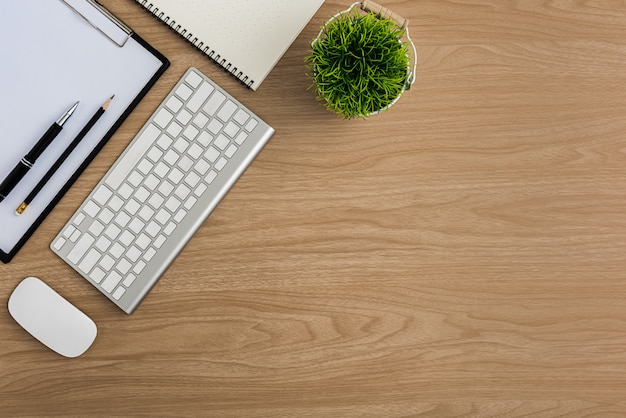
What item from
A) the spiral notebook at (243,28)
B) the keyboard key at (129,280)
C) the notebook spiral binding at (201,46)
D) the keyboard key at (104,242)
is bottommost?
the keyboard key at (129,280)

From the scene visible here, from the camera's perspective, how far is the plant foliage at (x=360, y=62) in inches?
27.0

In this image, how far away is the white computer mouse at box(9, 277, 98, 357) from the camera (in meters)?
0.78

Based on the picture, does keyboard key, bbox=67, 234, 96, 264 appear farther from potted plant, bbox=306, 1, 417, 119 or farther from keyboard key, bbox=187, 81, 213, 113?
potted plant, bbox=306, 1, 417, 119

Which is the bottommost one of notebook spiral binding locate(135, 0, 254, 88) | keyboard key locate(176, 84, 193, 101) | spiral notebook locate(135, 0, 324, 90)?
keyboard key locate(176, 84, 193, 101)

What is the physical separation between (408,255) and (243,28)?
1.29ft

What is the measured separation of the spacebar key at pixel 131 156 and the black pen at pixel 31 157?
0.09 m

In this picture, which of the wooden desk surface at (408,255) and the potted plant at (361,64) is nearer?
the potted plant at (361,64)

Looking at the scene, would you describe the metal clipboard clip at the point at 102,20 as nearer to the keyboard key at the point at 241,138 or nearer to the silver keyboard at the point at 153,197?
the silver keyboard at the point at 153,197

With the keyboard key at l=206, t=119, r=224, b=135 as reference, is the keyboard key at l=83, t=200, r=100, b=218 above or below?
below

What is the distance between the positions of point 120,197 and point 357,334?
386mm

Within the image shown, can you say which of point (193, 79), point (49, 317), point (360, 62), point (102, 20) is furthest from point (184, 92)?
Result: point (49, 317)

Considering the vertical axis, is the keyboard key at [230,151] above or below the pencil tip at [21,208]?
above

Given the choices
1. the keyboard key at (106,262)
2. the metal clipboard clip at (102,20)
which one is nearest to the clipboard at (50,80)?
the metal clipboard clip at (102,20)

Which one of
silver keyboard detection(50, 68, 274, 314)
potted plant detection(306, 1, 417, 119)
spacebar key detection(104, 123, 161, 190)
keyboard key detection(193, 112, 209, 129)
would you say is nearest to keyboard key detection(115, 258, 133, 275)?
silver keyboard detection(50, 68, 274, 314)
